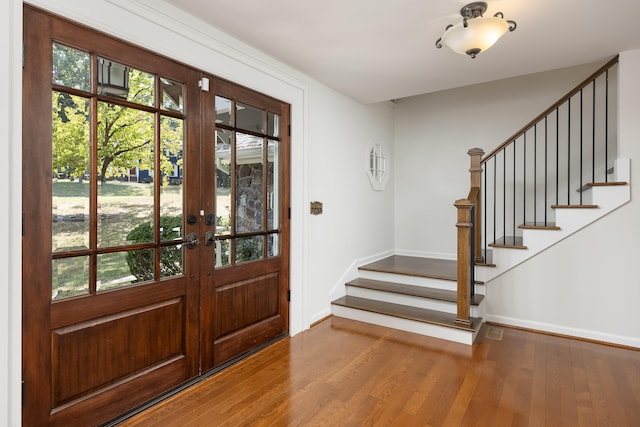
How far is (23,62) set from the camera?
5.26 ft

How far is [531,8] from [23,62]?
2.80m

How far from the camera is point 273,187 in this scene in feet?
10.1

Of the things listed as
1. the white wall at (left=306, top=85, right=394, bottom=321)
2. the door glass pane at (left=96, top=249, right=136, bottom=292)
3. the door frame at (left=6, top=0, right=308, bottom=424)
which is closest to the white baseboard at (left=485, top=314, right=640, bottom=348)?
the white wall at (left=306, top=85, right=394, bottom=321)

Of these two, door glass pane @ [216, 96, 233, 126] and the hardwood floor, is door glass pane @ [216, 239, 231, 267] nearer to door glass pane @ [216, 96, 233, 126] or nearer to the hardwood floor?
the hardwood floor

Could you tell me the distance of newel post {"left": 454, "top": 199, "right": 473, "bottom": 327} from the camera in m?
3.11

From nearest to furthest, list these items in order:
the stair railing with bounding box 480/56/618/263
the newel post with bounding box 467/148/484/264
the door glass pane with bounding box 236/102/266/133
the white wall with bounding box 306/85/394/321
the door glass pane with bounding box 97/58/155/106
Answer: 1. the door glass pane with bounding box 97/58/155/106
2. the door glass pane with bounding box 236/102/266/133
3. the white wall with bounding box 306/85/394/321
4. the newel post with bounding box 467/148/484/264
5. the stair railing with bounding box 480/56/618/263

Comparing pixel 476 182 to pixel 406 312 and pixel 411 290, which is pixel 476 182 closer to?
pixel 411 290

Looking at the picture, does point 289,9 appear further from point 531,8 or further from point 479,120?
point 479,120

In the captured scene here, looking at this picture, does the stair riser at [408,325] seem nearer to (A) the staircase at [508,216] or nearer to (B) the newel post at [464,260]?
(A) the staircase at [508,216]

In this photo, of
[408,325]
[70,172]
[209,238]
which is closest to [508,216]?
[408,325]

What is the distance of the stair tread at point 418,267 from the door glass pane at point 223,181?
220cm

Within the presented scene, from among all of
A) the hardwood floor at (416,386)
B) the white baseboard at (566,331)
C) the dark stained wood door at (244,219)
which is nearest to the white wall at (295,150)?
the dark stained wood door at (244,219)

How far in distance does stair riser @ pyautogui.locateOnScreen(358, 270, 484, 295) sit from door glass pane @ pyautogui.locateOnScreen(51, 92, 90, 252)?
3.12 metres
